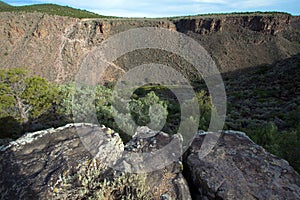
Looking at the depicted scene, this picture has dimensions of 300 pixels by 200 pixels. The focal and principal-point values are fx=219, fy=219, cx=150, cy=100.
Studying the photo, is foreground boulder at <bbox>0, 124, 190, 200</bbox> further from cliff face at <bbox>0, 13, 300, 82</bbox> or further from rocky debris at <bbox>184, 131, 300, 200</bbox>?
cliff face at <bbox>0, 13, 300, 82</bbox>

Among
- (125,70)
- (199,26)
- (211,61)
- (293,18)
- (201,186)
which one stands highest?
(293,18)

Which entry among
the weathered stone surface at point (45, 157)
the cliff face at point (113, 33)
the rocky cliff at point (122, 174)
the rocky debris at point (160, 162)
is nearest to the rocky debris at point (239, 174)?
the rocky cliff at point (122, 174)

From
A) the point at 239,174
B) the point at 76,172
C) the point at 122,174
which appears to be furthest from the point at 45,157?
the point at 239,174

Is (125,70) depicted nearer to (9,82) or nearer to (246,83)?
(246,83)

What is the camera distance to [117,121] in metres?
7.77

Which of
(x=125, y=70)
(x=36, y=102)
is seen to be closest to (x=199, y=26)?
Answer: (x=125, y=70)

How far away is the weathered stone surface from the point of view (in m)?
3.07

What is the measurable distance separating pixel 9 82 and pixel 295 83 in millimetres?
26284

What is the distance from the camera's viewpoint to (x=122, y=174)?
10.6 feet

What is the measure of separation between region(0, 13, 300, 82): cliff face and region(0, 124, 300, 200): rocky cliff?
4092cm

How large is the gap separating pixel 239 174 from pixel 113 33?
52101mm

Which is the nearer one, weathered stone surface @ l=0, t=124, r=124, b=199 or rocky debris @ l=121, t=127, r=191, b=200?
weathered stone surface @ l=0, t=124, r=124, b=199

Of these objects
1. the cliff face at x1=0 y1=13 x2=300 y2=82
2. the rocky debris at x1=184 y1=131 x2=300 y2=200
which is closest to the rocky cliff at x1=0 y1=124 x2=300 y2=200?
the rocky debris at x1=184 y1=131 x2=300 y2=200

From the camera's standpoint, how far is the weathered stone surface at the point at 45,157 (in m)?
3.07
